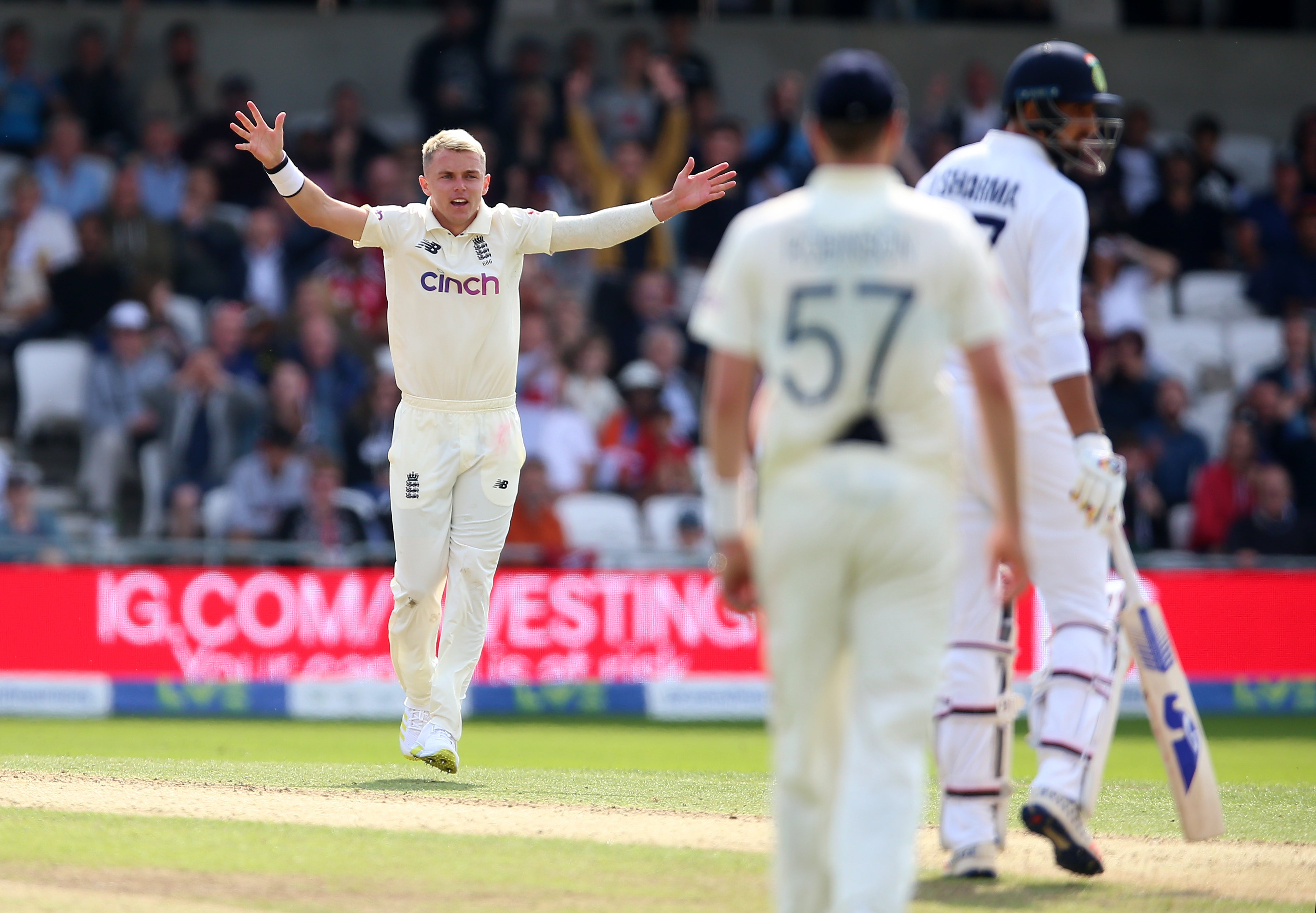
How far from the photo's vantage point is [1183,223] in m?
18.5

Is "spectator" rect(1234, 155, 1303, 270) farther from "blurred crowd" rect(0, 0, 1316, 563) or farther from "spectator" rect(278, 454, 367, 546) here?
"spectator" rect(278, 454, 367, 546)

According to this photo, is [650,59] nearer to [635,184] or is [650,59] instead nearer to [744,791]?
[635,184]

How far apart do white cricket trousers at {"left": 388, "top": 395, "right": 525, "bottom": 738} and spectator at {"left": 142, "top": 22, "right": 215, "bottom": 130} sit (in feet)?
34.4

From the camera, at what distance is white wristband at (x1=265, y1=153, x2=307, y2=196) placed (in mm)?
7715

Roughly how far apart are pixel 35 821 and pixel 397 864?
1.49 metres

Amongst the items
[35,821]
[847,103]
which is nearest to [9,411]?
[35,821]

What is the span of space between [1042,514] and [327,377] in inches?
404

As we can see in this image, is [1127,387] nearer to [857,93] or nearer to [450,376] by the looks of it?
[450,376]

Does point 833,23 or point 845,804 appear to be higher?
point 833,23

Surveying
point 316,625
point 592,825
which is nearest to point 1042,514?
point 592,825

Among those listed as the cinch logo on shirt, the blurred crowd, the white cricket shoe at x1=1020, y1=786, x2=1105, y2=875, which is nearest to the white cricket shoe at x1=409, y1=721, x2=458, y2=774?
the cinch logo on shirt

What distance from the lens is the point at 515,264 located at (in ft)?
26.5

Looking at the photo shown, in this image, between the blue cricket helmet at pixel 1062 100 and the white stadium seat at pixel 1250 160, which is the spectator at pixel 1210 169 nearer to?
the white stadium seat at pixel 1250 160

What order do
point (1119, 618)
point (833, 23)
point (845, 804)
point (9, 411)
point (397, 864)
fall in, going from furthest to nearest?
point (833, 23)
point (9, 411)
point (1119, 618)
point (397, 864)
point (845, 804)
